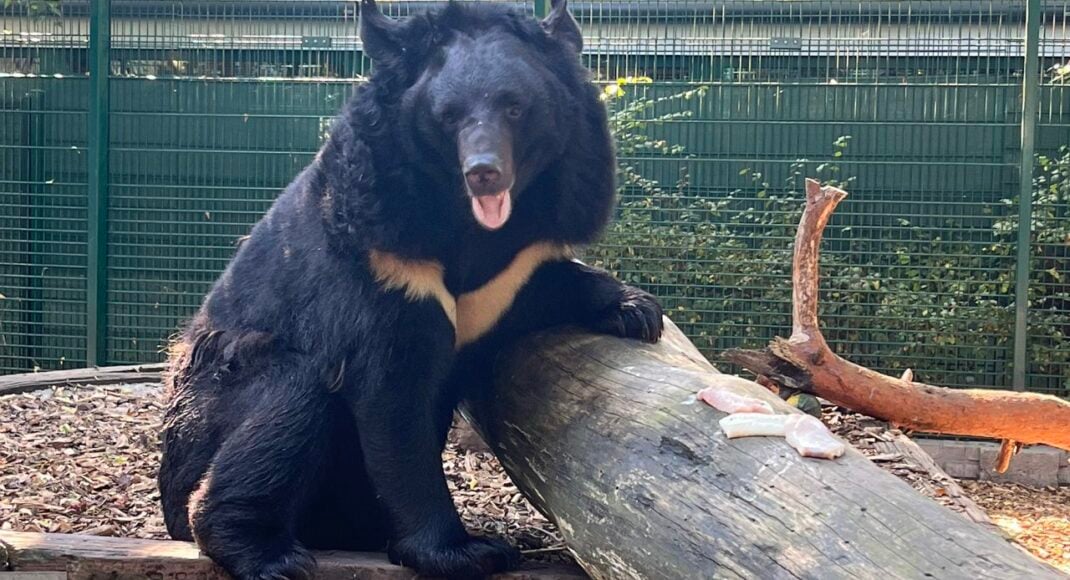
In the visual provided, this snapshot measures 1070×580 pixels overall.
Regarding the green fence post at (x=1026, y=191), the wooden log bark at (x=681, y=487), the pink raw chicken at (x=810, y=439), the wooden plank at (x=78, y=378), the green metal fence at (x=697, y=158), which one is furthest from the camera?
the green metal fence at (x=697, y=158)

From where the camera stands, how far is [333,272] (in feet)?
11.6

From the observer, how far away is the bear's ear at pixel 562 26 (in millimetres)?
3801

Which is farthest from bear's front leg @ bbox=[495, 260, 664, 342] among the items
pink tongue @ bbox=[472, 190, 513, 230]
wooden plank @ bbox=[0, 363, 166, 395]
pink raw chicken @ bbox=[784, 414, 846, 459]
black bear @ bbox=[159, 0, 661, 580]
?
wooden plank @ bbox=[0, 363, 166, 395]

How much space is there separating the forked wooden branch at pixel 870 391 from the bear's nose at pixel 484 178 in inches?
82.9

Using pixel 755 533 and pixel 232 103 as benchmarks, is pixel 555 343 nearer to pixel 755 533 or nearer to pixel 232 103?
pixel 755 533

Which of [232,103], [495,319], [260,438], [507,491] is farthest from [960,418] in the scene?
[232,103]

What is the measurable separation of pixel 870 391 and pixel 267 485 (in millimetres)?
2830

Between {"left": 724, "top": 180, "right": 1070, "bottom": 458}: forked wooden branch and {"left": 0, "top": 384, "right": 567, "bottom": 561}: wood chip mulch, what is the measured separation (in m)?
1.32

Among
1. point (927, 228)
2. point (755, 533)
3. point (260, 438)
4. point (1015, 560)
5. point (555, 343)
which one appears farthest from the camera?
point (927, 228)

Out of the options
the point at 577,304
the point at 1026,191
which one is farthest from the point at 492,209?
the point at 1026,191

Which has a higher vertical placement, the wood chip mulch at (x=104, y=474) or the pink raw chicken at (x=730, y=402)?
the pink raw chicken at (x=730, y=402)

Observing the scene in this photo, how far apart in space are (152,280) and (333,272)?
638cm

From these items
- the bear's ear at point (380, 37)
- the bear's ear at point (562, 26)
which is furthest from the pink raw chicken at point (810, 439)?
the bear's ear at point (380, 37)

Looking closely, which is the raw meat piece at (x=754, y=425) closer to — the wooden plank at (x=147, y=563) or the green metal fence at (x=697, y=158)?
the wooden plank at (x=147, y=563)
